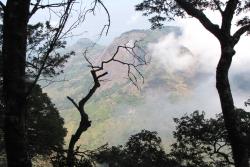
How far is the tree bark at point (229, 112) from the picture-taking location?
406 inches

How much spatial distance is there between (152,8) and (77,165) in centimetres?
844

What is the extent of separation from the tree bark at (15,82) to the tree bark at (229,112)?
7.27 metres

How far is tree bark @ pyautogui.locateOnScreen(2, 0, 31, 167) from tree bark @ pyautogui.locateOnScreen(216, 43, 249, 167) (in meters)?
7.27

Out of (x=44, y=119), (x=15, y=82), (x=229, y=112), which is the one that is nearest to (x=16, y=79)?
(x=15, y=82)

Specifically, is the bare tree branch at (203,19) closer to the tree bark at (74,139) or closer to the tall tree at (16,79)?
the tree bark at (74,139)

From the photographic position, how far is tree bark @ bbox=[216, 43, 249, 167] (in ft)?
Answer: 33.9

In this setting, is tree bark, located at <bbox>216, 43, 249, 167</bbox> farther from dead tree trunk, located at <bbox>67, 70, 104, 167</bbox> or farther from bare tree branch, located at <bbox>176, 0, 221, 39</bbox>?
dead tree trunk, located at <bbox>67, 70, 104, 167</bbox>

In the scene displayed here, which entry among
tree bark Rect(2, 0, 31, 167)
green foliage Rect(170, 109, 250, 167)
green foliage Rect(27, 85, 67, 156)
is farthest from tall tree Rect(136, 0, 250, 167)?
green foliage Rect(27, 85, 67, 156)

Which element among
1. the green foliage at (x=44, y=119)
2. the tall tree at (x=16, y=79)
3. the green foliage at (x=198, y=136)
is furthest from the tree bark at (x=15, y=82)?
the green foliage at (x=44, y=119)

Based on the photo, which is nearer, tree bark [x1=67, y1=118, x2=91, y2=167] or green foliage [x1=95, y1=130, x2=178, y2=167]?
tree bark [x1=67, y1=118, x2=91, y2=167]

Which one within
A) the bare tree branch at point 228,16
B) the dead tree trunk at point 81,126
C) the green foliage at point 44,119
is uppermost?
the green foliage at point 44,119

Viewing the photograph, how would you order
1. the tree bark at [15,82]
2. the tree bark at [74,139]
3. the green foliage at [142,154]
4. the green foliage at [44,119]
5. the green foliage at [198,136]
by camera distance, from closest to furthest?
the tree bark at [15,82] < the tree bark at [74,139] < the green foliage at [198,136] < the green foliage at [142,154] < the green foliage at [44,119]

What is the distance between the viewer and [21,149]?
410 centimetres

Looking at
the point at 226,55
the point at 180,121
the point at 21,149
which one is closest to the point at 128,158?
the point at 180,121
